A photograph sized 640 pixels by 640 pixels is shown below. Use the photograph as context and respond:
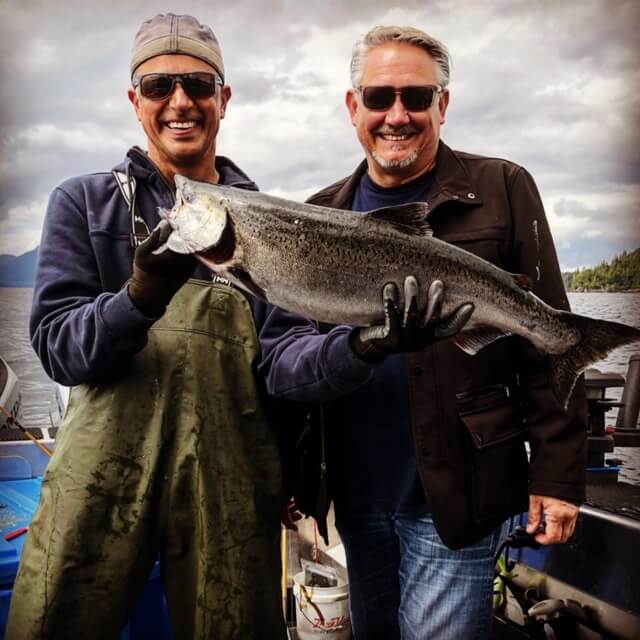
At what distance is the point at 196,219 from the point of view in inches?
73.6

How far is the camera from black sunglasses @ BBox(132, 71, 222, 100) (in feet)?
7.20

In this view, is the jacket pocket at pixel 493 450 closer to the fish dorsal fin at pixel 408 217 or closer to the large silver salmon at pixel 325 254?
the large silver salmon at pixel 325 254

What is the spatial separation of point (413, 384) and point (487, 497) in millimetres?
435

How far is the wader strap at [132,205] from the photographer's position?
2137mm

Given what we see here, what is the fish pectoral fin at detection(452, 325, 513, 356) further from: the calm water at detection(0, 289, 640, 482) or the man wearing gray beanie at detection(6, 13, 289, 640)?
the calm water at detection(0, 289, 640, 482)

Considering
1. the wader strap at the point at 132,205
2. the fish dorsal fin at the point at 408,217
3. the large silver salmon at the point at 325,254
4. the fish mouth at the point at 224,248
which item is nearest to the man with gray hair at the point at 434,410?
the large silver salmon at the point at 325,254

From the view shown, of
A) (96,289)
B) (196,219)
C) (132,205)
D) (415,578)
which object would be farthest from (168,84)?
(415,578)

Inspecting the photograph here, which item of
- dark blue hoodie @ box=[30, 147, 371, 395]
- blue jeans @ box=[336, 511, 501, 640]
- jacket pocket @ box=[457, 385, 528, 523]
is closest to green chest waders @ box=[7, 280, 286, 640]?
dark blue hoodie @ box=[30, 147, 371, 395]

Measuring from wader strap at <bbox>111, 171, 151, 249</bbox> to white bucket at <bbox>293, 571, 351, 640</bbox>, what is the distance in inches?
94.1

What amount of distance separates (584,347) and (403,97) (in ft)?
3.52

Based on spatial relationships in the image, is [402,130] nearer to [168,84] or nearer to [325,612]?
[168,84]

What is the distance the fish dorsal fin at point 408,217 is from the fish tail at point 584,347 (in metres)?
0.54

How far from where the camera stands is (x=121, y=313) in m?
1.86

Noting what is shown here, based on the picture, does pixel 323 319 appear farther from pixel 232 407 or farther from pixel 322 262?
pixel 232 407
